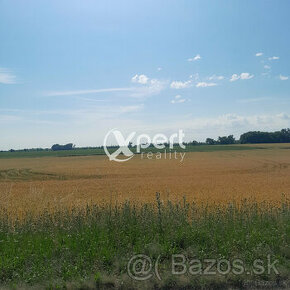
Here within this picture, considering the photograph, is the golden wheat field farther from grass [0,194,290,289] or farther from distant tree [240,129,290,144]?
distant tree [240,129,290,144]

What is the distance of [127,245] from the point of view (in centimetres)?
575

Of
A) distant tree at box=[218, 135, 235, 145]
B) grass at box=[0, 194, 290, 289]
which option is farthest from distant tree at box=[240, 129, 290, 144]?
grass at box=[0, 194, 290, 289]

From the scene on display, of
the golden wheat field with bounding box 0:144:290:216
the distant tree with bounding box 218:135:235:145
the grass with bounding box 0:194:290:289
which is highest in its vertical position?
the distant tree with bounding box 218:135:235:145

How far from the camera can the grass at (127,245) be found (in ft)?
15.3

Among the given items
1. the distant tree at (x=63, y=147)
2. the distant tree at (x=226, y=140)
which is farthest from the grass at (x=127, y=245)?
the distant tree at (x=63, y=147)

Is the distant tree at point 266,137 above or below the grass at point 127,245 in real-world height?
above

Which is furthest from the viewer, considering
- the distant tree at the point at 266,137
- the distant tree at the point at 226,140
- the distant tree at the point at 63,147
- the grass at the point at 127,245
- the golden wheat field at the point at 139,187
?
the distant tree at the point at 63,147

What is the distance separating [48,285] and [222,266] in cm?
278

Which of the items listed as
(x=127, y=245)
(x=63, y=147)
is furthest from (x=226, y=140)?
(x=127, y=245)

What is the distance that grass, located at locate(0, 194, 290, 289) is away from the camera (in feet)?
15.3

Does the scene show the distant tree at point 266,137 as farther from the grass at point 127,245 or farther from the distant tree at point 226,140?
the grass at point 127,245

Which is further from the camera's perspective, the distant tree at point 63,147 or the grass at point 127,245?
the distant tree at point 63,147

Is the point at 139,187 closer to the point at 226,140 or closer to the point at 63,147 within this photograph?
the point at 226,140

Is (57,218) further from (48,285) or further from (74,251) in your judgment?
(48,285)
